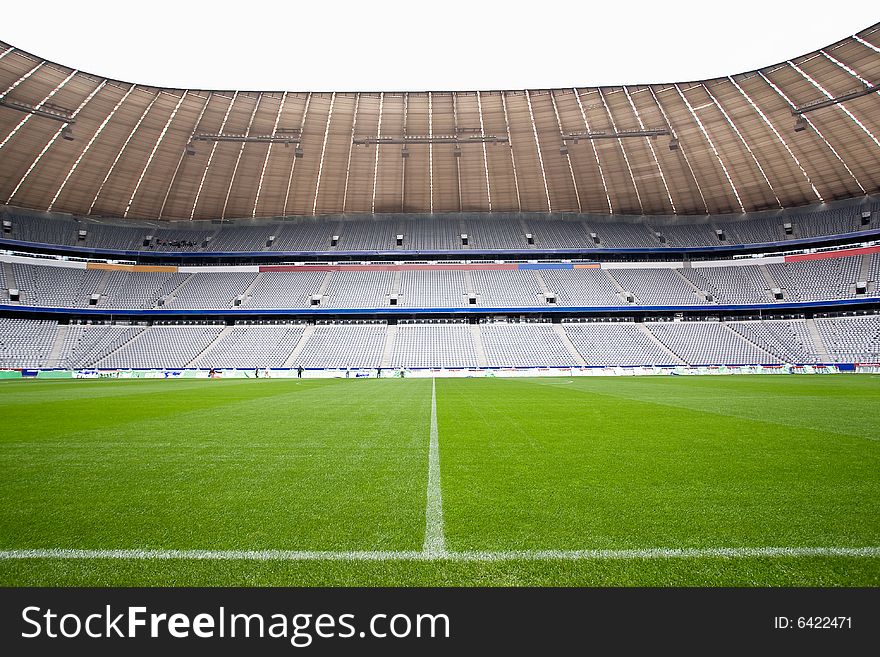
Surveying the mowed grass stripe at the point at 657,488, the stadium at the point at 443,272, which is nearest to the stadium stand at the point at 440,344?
the stadium at the point at 443,272

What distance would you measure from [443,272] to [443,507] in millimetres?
49183

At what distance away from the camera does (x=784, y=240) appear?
49.3m

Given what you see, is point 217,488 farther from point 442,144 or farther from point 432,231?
point 432,231

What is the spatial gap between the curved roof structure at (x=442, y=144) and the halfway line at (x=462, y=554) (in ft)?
146

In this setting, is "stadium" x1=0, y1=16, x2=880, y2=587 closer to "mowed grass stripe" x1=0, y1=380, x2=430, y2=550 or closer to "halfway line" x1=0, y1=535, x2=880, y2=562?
"mowed grass stripe" x1=0, y1=380, x2=430, y2=550

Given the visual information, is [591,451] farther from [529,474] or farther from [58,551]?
[58,551]

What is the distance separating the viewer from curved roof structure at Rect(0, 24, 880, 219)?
126 ft

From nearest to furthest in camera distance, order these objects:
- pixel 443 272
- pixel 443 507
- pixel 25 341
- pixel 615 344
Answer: pixel 443 507 < pixel 25 341 < pixel 615 344 < pixel 443 272

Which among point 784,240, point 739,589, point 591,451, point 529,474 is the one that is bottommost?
point 739,589

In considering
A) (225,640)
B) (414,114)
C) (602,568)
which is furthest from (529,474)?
(414,114)

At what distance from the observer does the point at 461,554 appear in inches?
115

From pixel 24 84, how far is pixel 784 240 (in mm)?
66114

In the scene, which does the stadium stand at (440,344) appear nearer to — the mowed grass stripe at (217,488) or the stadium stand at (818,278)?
the stadium stand at (818,278)

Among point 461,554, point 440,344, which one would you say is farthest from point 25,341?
point 461,554
